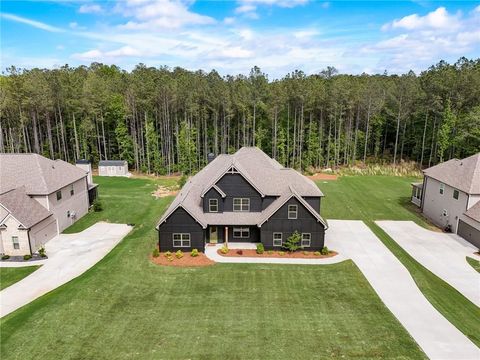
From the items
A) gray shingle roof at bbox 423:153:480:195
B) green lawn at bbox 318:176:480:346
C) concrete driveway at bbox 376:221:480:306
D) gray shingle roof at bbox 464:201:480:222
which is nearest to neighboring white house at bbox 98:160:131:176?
green lawn at bbox 318:176:480:346

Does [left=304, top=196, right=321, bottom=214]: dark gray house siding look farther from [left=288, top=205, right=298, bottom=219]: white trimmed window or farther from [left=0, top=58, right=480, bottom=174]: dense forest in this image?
[left=0, top=58, right=480, bottom=174]: dense forest

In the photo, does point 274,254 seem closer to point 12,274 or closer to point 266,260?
point 266,260

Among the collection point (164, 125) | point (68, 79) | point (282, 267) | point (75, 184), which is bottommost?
point (282, 267)

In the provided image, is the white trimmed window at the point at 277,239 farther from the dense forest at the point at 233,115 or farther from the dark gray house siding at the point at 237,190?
the dense forest at the point at 233,115

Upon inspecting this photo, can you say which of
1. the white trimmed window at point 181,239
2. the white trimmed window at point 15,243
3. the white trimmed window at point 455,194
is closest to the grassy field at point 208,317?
the white trimmed window at point 181,239

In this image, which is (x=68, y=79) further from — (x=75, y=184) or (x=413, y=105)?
(x=413, y=105)

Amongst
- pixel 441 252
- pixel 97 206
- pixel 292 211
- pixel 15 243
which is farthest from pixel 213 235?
pixel 441 252

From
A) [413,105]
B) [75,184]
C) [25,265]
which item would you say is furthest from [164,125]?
[413,105]
